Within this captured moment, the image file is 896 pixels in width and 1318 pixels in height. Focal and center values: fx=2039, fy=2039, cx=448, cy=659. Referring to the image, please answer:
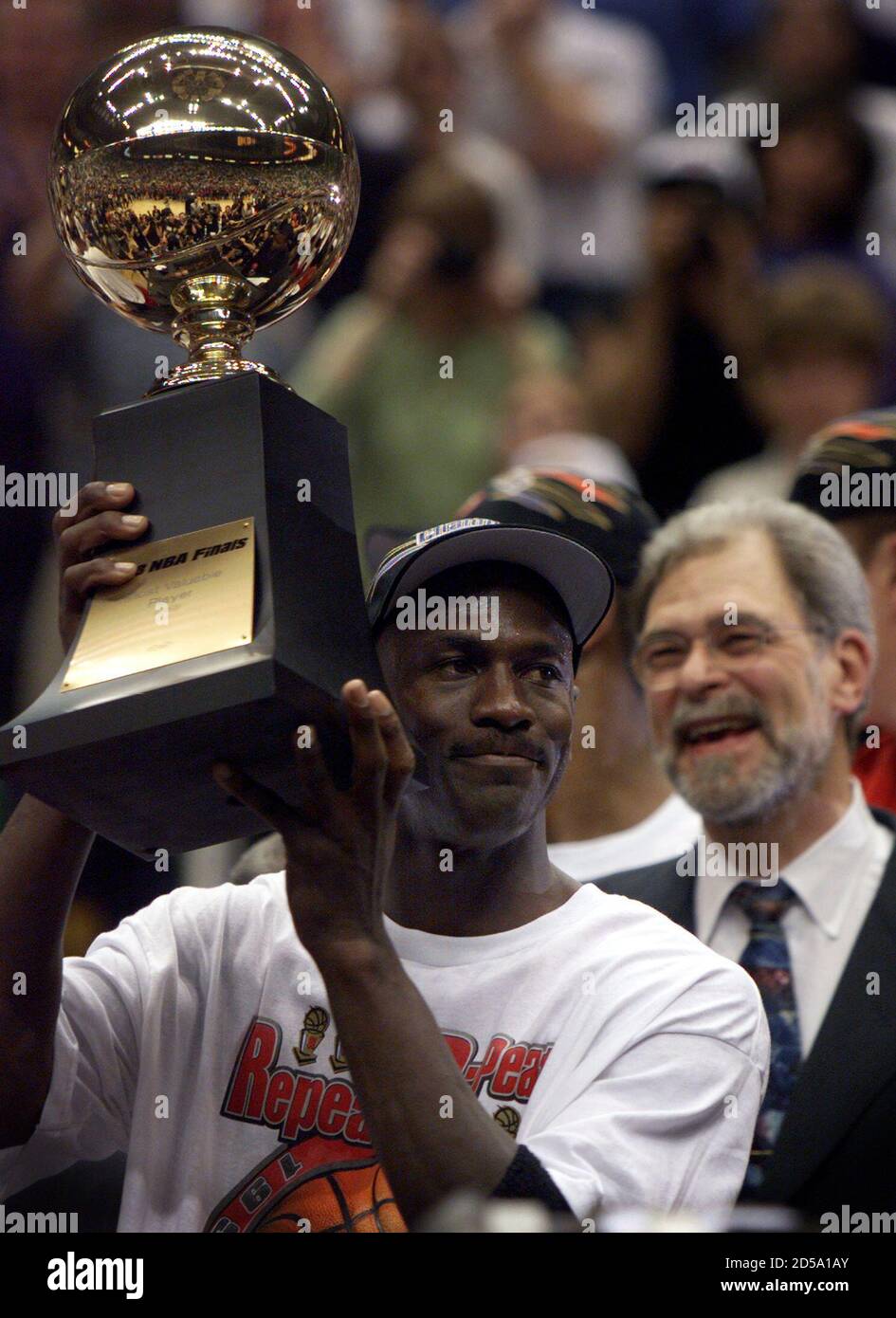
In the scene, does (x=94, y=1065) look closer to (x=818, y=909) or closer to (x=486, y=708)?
(x=486, y=708)

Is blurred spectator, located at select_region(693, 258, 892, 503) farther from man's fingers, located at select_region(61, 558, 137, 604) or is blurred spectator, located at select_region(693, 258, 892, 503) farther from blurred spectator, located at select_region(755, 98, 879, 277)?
man's fingers, located at select_region(61, 558, 137, 604)

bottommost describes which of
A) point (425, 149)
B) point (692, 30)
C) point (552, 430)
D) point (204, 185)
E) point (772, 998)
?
point (772, 998)

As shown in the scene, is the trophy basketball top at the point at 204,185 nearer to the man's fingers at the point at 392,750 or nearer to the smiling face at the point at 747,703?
the man's fingers at the point at 392,750

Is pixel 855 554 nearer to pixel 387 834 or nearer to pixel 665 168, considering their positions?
pixel 387 834

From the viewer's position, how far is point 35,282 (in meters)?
5.56

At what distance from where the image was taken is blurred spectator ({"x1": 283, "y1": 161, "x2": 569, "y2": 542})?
550 cm

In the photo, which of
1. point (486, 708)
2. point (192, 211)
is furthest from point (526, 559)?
point (192, 211)

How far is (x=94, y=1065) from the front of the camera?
2322 millimetres

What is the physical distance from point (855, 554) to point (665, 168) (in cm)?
235

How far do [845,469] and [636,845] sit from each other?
32.0 inches

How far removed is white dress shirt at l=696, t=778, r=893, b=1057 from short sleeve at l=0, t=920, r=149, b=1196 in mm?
1097

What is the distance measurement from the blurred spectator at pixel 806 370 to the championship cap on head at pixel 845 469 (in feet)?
4.21

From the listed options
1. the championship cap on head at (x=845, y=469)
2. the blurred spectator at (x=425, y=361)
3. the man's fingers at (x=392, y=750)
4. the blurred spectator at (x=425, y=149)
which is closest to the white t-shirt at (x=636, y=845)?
the championship cap on head at (x=845, y=469)

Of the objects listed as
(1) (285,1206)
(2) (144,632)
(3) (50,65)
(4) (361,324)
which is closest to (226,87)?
(2) (144,632)
